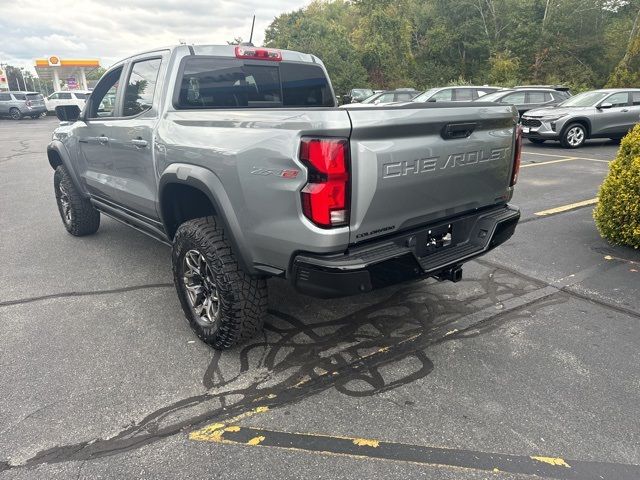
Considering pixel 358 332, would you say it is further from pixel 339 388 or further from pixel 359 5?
pixel 359 5

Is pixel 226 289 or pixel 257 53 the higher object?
pixel 257 53

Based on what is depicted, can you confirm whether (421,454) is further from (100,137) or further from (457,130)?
(100,137)

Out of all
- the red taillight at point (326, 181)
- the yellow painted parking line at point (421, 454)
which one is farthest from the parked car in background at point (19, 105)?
the yellow painted parking line at point (421, 454)

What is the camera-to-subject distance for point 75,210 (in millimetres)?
5355

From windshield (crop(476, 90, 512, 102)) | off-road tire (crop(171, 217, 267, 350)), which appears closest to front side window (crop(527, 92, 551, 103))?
windshield (crop(476, 90, 512, 102))

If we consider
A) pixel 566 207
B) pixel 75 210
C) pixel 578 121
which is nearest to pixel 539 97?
pixel 578 121

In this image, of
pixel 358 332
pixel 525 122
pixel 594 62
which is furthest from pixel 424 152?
pixel 594 62

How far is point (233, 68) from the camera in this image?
3.72 m

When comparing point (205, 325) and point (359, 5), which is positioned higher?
point (359, 5)

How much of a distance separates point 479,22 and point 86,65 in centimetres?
4055

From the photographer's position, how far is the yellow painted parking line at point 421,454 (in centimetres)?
210

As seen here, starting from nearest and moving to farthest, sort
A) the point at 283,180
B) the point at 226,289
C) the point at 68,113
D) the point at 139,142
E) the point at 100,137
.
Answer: the point at 283,180 → the point at 226,289 → the point at 139,142 → the point at 100,137 → the point at 68,113

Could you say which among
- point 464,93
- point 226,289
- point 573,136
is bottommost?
point 573,136

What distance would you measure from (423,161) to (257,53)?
6.50 ft
